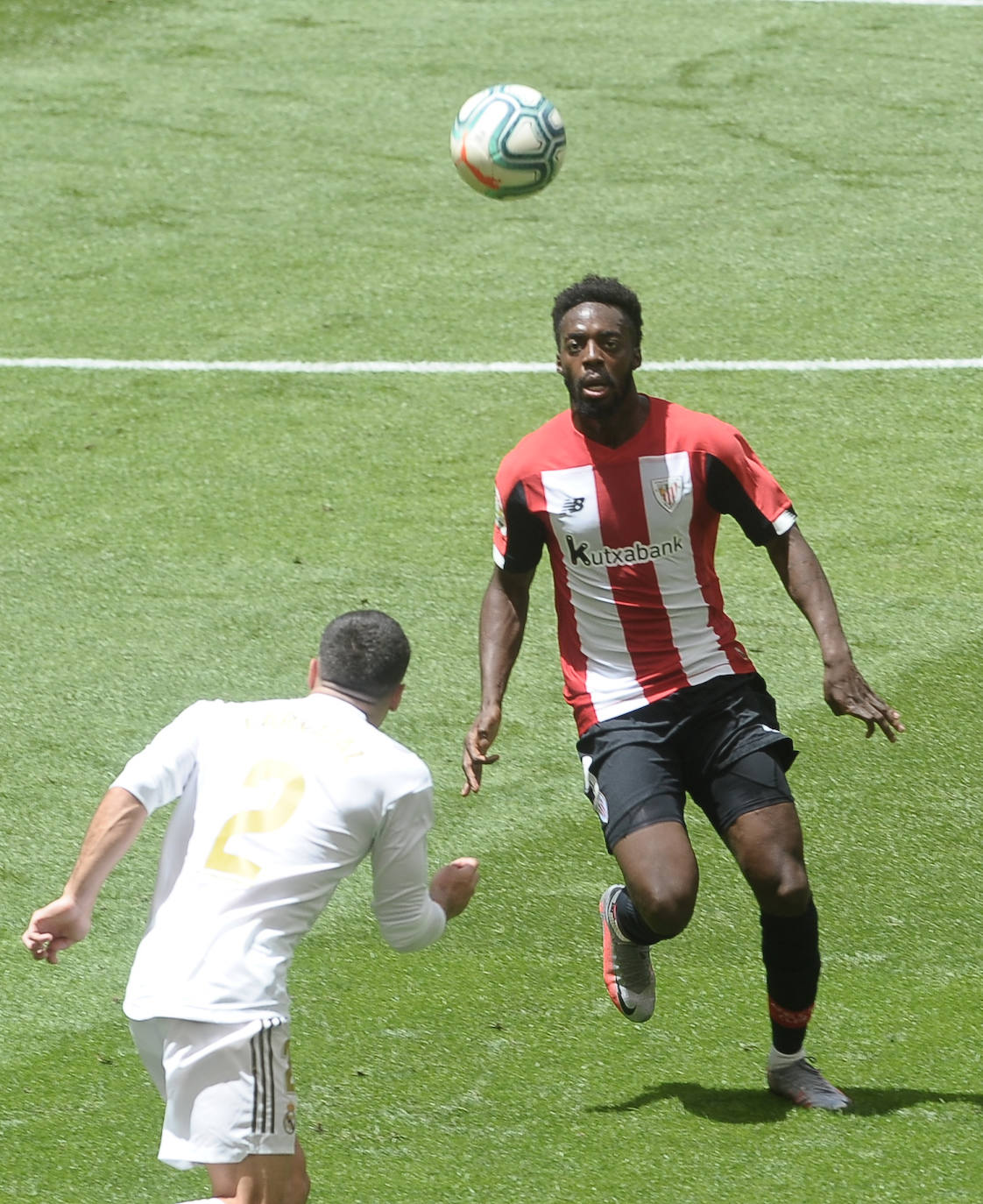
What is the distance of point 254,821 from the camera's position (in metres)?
4.50

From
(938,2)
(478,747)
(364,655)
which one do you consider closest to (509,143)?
(478,747)

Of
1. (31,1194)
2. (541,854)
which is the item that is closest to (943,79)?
(541,854)

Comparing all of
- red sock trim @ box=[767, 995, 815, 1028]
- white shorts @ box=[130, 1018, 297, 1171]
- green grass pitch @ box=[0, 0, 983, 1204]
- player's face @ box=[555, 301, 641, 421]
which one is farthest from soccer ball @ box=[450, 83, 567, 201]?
white shorts @ box=[130, 1018, 297, 1171]

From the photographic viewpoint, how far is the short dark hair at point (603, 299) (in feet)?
19.5

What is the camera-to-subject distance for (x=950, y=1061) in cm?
594

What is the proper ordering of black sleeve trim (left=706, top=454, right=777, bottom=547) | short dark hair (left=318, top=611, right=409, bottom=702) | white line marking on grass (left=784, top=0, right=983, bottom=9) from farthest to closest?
1. white line marking on grass (left=784, top=0, right=983, bottom=9)
2. black sleeve trim (left=706, top=454, right=777, bottom=547)
3. short dark hair (left=318, top=611, right=409, bottom=702)

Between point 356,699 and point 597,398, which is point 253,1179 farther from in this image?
point 597,398

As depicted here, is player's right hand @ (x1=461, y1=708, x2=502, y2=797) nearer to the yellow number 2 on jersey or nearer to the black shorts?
the black shorts

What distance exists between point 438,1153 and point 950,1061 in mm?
1734

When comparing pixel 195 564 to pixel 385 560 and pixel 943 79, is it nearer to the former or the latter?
pixel 385 560

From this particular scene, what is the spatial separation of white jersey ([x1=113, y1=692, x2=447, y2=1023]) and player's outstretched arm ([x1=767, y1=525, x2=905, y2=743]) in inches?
62.5

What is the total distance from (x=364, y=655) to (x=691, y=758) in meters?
1.55

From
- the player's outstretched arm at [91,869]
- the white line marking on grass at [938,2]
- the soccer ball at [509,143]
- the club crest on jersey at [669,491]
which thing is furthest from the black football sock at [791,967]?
the white line marking on grass at [938,2]

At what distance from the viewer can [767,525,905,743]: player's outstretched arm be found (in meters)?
5.57
